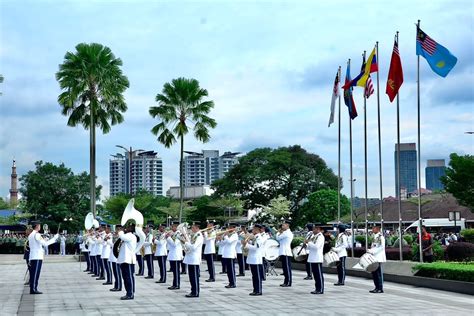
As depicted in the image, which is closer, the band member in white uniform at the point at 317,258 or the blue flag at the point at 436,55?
the band member in white uniform at the point at 317,258

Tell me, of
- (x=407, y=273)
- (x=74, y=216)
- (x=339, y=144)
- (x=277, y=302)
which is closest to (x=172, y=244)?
(x=277, y=302)

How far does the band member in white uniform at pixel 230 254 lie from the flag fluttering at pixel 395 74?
7914mm

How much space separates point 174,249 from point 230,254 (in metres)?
1.68

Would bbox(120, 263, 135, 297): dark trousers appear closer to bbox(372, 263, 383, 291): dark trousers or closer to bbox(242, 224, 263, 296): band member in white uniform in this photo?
bbox(242, 224, 263, 296): band member in white uniform

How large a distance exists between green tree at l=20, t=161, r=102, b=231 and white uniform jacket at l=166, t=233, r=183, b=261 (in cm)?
5137

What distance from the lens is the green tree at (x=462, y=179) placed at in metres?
64.3

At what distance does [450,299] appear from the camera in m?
16.9

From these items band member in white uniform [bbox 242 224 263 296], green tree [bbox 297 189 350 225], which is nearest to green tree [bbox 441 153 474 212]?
green tree [bbox 297 189 350 225]

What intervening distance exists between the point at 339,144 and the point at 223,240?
1124 cm

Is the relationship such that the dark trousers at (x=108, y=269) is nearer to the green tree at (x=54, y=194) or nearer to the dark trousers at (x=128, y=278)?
the dark trousers at (x=128, y=278)

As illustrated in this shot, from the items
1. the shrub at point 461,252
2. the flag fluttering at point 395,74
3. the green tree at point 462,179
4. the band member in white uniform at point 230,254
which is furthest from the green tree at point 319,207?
the band member in white uniform at point 230,254

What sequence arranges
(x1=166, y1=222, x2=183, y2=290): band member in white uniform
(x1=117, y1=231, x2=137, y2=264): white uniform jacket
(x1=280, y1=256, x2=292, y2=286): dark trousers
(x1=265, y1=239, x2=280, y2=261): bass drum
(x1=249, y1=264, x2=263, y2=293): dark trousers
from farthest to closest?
(x1=265, y1=239, x2=280, y2=261): bass drum → (x1=280, y1=256, x2=292, y2=286): dark trousers → (x1=166, y1=222, x2=183, y2=290): band member in white uniform → (x1=249, y1=264, x2=263, y2=293): dark trousers → (x1=117, y1=231, x2=137, y2=264): white uniform jacket

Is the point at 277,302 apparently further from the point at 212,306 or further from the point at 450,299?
the point at 450,299

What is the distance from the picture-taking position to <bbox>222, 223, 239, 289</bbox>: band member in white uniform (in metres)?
→ 20.1
